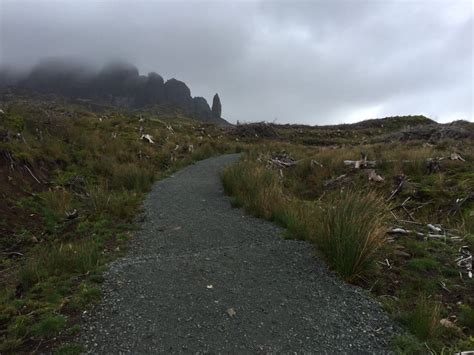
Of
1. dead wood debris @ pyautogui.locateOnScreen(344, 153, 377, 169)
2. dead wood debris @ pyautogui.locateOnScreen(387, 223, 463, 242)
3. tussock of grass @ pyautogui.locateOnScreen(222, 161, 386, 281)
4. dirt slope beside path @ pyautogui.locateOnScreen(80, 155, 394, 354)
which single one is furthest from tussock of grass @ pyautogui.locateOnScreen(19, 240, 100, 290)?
dead wood debris @ pyautogui.locateOnScreen(344, 153, 377, 169)

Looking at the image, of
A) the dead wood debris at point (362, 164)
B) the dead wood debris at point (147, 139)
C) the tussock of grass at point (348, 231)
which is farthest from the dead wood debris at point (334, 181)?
the dead wood debris at point (147, 139)

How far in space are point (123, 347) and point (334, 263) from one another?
3016mm

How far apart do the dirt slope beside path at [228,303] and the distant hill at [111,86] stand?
11205cm

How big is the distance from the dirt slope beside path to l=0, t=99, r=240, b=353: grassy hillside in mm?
415

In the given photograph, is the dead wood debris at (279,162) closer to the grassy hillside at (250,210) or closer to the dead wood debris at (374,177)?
the grassy hillside at (250,210)

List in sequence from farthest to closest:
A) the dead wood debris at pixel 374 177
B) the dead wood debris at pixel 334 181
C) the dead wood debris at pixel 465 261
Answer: the dead wood debris at pixel 334 181, the dead wood debris at pixel 374 177, the dead wood debris at pixel 465 261

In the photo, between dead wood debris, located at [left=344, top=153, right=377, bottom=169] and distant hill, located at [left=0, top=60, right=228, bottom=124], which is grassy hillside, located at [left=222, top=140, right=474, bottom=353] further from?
distant hill, located at [left=0, top=60, right=228, bottom=124]

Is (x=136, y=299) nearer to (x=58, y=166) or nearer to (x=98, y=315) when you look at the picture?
(x=98, y=315)

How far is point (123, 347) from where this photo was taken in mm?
3297

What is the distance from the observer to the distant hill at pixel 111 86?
12556 cm

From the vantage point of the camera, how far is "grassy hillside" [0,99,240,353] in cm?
391

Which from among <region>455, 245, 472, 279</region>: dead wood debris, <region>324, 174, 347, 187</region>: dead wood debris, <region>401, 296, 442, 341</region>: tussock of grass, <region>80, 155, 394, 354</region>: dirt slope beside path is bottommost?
<region>80, 155, 394, 354</region>: dirt slope beside path

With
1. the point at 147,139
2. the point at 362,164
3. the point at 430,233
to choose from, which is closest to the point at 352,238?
the point at 430,233

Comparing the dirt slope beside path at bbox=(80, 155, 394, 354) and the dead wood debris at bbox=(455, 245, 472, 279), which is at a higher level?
the dead wood debris at bbox=(455, 245, 472, 279)
